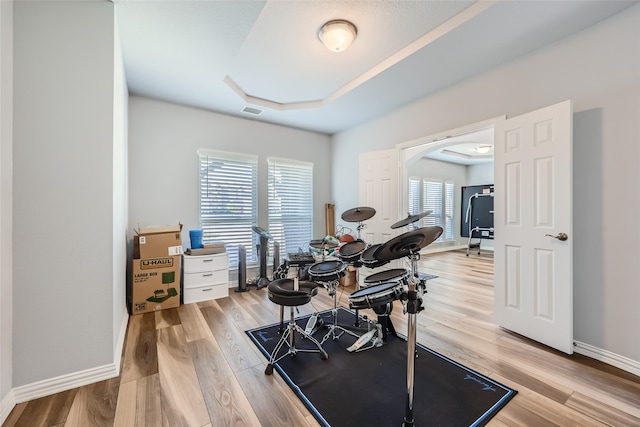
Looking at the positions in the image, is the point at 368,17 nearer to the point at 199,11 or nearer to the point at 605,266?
the point at 199,11

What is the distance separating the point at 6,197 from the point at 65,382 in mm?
1297

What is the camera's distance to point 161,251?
325cm

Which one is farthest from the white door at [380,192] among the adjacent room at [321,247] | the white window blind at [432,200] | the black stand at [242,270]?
the white window blind at [432,200]

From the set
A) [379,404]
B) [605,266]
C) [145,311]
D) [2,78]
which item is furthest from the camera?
[145,311]

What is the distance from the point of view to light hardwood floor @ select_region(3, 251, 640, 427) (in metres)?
1.56

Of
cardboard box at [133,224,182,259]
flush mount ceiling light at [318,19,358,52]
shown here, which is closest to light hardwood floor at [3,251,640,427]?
cardboard box at [133,224,182,259]

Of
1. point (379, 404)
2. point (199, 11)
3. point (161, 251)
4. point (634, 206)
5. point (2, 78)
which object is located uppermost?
point (199, 11)

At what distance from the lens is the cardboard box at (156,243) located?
3.16 m

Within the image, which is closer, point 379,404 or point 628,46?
point 379,404

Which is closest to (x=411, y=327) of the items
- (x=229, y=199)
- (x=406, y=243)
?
(x=406, y=243)

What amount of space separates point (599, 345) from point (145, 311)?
461 cm

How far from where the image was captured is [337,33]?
228cm

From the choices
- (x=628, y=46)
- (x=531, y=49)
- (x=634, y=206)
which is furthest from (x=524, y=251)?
(x=531, y=49)

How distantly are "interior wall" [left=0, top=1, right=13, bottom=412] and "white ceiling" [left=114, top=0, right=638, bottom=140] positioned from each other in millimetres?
737
